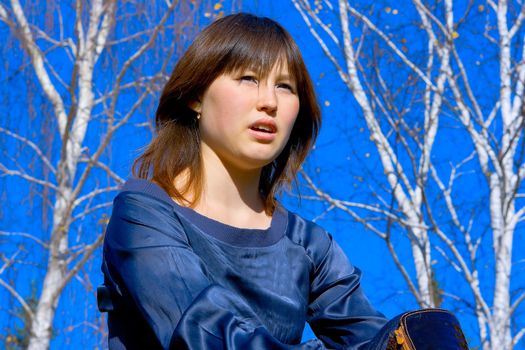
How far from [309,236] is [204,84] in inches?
17.5

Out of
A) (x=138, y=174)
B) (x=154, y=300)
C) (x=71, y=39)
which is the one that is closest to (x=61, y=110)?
(x=71, y=39)

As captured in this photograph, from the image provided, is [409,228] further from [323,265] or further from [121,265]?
[121,265]

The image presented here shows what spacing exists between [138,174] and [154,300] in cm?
51

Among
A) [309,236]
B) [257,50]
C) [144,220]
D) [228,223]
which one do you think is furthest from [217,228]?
[257,50]

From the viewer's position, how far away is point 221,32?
6.23 ft

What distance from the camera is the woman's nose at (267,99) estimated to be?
1.79m

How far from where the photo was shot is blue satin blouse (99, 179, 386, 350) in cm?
152

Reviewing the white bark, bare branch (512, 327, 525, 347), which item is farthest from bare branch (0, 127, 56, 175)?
bare branch (512, 327, 525, 347)

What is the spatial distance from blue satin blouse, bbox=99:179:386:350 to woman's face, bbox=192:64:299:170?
0.16 meters

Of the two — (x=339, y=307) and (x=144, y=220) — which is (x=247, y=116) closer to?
(x=144, y=220)

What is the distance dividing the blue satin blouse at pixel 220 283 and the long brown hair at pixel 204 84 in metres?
0.08

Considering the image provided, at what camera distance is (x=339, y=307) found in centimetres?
192

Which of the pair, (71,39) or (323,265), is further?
(71,39)

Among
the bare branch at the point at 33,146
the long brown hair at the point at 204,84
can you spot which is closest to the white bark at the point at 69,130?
the bare branch at the point at 33,146
